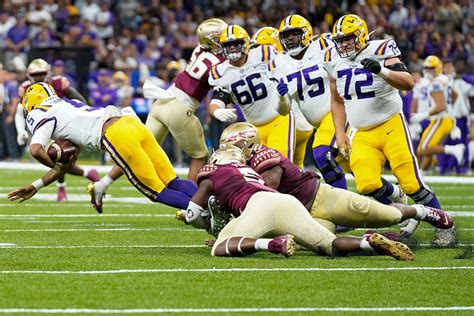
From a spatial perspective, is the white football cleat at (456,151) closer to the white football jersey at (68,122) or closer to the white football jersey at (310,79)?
the white football jersey at (310,79)

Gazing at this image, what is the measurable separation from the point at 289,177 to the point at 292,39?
2.39 meters

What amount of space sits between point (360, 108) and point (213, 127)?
1063cm

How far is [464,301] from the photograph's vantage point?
5715mm

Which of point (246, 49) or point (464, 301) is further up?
point (246, 49)

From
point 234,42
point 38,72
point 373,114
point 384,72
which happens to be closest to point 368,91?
point 373,114

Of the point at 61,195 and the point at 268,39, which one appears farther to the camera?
the point at 61,195

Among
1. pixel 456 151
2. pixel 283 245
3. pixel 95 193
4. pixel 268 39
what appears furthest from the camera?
pixel 456 151

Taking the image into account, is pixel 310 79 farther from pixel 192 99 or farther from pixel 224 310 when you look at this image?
pixel 224 310

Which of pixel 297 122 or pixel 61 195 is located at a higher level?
pixel 297 122

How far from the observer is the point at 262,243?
273 inches

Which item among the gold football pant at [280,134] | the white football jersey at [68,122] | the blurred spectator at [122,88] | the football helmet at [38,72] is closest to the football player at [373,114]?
the gold football pant at [280,134]

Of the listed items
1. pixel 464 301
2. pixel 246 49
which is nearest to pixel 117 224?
pixel 246 49

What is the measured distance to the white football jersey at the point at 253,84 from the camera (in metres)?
9.63

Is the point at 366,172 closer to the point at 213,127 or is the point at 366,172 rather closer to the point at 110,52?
the point at 213,127
